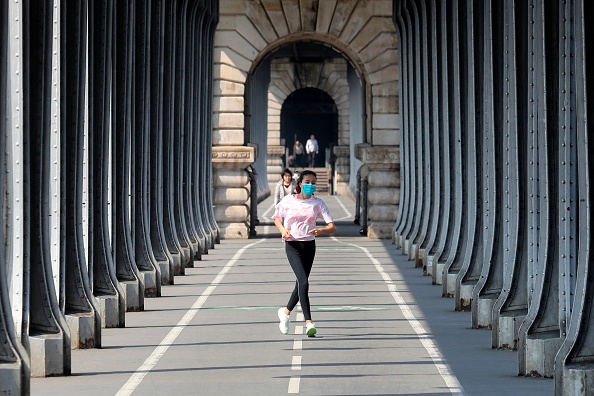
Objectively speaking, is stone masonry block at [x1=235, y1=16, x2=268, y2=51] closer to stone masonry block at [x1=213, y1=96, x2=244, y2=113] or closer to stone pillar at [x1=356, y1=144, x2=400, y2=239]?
stone masonry block at [x1=213, y1=96, x2=244, y2=113]

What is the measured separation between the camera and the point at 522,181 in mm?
19781

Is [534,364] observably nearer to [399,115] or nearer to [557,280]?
[557,280]

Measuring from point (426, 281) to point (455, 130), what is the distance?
2722mm

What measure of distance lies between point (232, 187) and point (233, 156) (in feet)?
2.65

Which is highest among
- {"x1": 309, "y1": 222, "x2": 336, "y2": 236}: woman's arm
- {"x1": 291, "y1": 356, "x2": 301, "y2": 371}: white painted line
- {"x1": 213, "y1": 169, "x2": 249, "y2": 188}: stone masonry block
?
{"x1": 213, "y1": 169, "x2": 249, "y2": 188}: stone masonry block

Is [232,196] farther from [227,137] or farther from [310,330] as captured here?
[310,330]

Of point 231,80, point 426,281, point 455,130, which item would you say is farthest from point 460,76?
point 231,80

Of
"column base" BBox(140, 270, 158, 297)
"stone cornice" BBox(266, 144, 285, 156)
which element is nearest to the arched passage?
"stone cornice" BBox(266, 144, 285, 156)

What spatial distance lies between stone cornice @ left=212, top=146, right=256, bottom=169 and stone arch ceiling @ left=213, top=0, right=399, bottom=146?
0.34 metres

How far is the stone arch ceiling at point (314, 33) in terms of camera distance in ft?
140

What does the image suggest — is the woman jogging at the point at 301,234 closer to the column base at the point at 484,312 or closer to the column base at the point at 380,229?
the column base at the point at 484,312

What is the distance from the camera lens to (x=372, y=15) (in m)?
42.7

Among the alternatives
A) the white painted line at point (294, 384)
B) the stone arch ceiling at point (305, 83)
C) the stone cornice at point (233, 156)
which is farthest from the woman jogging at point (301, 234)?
the stone arch ceiling at point (305, 83)

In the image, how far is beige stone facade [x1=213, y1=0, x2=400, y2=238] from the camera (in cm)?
4269
